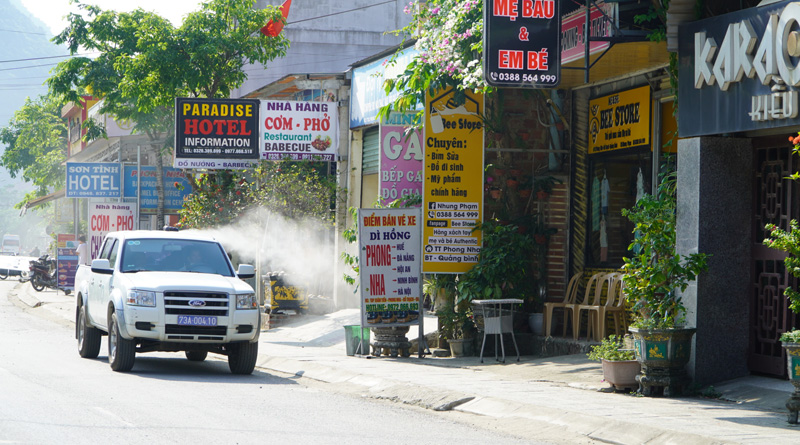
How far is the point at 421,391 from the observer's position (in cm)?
1099

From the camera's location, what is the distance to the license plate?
12359 mm

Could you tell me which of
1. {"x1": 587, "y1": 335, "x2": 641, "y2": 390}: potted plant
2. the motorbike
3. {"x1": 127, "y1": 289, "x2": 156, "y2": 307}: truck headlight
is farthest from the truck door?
the motorbike

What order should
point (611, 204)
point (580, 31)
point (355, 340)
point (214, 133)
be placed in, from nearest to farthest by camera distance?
point (580, 31), point (611, 204), point (355, 340), point (214, 133)

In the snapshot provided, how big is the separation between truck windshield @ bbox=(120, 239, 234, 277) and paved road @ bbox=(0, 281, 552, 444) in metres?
1.38

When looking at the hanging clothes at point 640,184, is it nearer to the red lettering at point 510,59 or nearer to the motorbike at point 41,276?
the red lettering at point 510,59

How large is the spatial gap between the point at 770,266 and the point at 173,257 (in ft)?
25.5

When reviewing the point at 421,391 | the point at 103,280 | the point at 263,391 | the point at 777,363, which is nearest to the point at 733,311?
the point at 777,363

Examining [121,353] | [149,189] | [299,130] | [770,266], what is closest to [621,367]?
[770,266]

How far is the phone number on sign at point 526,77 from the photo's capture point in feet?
40.9

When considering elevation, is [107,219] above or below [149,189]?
below

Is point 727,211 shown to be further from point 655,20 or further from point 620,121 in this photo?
point 620,121

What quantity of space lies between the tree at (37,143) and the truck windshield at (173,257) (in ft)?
162

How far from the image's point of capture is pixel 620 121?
14.9 m

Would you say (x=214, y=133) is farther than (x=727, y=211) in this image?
Yes
